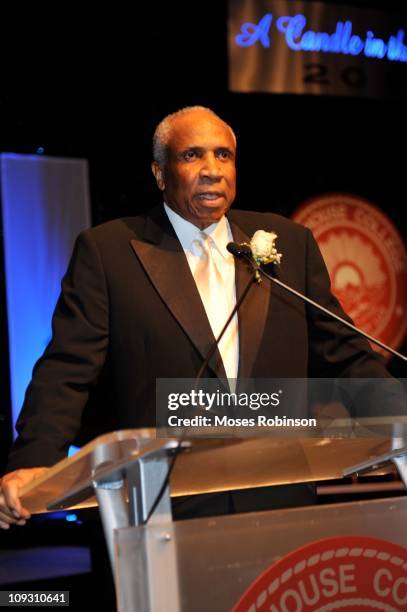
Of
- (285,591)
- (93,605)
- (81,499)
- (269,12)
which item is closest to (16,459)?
(81,499)

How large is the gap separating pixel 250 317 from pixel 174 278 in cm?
21

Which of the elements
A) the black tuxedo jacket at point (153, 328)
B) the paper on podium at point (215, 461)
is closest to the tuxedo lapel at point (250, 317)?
the black tuxedo jacket at point (153, 328)

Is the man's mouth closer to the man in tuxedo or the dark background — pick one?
the man in tuxedo

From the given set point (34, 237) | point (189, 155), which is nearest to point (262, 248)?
point (189, 155)

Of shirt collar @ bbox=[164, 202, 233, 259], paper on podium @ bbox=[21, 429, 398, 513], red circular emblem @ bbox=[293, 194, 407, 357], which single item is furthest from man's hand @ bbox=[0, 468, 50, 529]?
red circular emblem @ bbox=[293, 194, 407, 357]

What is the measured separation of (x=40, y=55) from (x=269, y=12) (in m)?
1.22

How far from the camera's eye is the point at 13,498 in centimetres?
162

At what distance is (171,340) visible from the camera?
90.4 inches

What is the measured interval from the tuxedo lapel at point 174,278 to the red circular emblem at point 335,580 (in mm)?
799

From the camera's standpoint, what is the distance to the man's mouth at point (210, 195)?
2484mm

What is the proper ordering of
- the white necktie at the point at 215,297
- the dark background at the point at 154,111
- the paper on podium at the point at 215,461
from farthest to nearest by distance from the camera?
the dark background at the point at 154,111 < the white necktie at the point at 215,297 < the paper on podium at the point at 215,461

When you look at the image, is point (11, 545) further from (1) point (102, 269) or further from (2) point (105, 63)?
(1) point (102, 269)

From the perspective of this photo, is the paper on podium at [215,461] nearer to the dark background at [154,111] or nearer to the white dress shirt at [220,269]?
the white dress shirt at [220,269]

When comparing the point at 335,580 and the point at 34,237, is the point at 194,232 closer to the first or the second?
the point at 335,580
